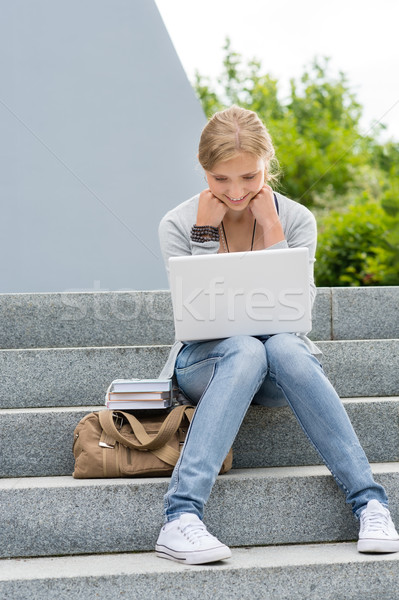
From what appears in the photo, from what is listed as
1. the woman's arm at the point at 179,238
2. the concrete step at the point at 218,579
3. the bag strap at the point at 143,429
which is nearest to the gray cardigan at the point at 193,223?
the woman's arm at the point at 179,238

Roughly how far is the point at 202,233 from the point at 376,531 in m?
1.07

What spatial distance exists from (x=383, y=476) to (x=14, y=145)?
324cm

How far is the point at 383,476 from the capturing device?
2020mm

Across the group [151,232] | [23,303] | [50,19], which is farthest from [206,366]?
[50,19]

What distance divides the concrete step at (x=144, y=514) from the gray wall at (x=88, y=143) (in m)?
2.58

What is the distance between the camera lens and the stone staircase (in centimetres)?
170

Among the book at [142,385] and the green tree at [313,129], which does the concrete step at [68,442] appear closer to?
the book at [142,385]

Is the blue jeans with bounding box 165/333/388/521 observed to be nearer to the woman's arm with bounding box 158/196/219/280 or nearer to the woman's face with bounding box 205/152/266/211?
the woman's arm with bounding box 158/196/219/280

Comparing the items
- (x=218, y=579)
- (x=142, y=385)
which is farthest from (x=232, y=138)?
(x=218, y=579)

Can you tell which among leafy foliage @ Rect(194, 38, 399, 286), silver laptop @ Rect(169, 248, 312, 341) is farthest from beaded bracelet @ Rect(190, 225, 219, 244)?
leafy foliage @ Rect(194, 38, 399, 286)

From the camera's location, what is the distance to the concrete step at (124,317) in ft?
9.48

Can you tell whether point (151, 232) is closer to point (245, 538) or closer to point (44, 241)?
point (44, 241)

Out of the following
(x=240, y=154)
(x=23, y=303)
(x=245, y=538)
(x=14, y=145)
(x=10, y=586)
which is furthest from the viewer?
(x=14, y=145)

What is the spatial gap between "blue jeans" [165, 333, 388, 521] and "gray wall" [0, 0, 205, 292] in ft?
8.39
